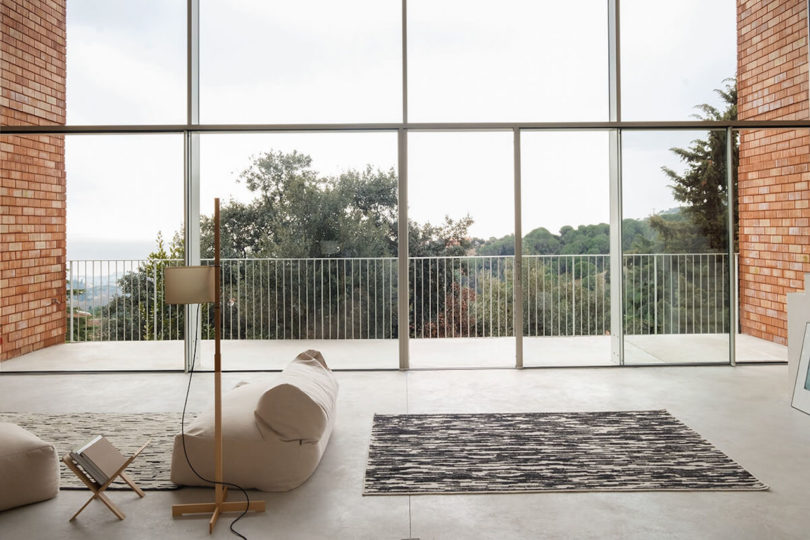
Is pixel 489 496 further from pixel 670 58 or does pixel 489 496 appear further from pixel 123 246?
pixel 670 58

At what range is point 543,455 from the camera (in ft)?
11.1

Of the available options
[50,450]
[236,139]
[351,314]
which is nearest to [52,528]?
[50,450]

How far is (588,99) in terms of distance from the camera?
5926 millimetres

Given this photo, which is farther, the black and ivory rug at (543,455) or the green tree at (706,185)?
the green tree at (706,185)

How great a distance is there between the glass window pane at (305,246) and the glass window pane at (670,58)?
2432 mm

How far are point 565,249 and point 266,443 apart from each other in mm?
3828

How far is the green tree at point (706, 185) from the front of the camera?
581cm

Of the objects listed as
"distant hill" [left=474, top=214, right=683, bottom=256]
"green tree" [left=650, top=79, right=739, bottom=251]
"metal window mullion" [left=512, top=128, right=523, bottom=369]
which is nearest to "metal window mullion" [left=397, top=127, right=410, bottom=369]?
"distant hill" [left=474, top=214, right=683, bottom=256]

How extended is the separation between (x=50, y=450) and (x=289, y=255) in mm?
3154

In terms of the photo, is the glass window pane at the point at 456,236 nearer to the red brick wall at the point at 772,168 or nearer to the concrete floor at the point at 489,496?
the concrete floor at the point at 489,496

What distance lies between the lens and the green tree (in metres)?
5.81

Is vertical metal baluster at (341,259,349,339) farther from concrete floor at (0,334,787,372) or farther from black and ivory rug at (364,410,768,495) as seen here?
black and ivory rug at (364,410,768,495)

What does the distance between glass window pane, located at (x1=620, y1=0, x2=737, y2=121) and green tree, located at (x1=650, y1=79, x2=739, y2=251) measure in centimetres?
23

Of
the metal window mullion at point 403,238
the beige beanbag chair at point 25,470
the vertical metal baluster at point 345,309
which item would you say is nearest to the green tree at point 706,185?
the metal window mullion at point 403,238
